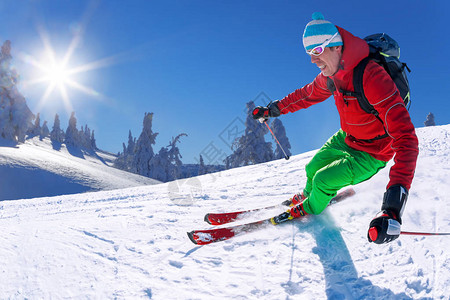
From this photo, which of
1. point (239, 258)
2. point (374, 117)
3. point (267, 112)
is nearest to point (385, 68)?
point (374, 117)

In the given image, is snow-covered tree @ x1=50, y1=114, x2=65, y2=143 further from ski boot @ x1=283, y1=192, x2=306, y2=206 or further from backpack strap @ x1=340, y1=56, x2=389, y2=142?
backpack strap @ x1=340, y1=56, x2=389, y2=142

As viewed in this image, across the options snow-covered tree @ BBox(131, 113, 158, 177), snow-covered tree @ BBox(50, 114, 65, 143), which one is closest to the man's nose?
snow-covered tree @ BBox(131, 113, 158, 177)

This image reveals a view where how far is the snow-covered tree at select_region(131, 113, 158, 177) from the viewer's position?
35.6 m

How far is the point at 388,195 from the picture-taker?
178 cm

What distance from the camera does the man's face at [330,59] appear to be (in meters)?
2.47

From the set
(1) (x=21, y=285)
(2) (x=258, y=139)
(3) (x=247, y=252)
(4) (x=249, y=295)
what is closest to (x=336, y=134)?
(3) (x=247, y=252)

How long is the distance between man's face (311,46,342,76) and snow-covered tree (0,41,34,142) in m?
31.3

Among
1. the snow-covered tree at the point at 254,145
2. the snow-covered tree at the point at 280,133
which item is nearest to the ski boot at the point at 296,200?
the snow-covered tree at the point at 254,145

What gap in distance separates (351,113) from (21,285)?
3.18 meters

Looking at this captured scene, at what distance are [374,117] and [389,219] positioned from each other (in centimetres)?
119

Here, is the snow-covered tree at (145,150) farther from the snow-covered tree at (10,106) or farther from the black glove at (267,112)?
the black glove at (267,112)

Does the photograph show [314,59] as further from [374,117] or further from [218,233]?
[218,233]

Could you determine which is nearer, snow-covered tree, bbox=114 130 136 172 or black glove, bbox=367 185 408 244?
black glove, bbox=367 185 408 244

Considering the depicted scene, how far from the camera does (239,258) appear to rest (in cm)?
219
